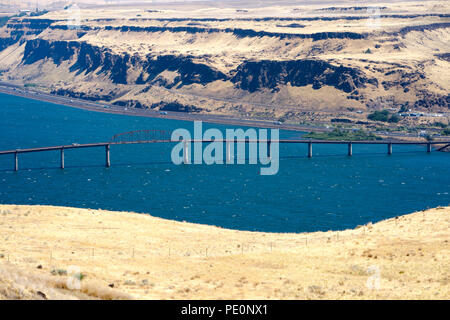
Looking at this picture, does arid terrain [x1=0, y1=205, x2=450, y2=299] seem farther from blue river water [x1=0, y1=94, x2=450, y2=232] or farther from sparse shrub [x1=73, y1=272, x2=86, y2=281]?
blue river water [x1=0, y1=94, x2=450, y2=232]

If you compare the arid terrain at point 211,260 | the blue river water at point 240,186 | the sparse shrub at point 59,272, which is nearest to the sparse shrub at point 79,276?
the arid terrain at point 211,260

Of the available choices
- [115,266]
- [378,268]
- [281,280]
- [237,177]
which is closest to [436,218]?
[378,268]

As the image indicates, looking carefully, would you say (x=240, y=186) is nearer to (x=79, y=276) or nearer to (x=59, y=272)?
(x=59, y=272)

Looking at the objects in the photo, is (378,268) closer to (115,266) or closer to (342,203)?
(115,266)

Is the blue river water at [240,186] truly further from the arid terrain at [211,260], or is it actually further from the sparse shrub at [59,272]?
the sparse shrub at [59,272]

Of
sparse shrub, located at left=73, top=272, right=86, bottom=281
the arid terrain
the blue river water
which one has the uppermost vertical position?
sparse shrub, located at left=73, top=272, right=86, bottom=281

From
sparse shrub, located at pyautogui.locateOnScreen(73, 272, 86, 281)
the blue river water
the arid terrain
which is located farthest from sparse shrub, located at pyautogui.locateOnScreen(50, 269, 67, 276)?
the blue river water

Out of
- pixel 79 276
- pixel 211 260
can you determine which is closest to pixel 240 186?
pixel 211 260
